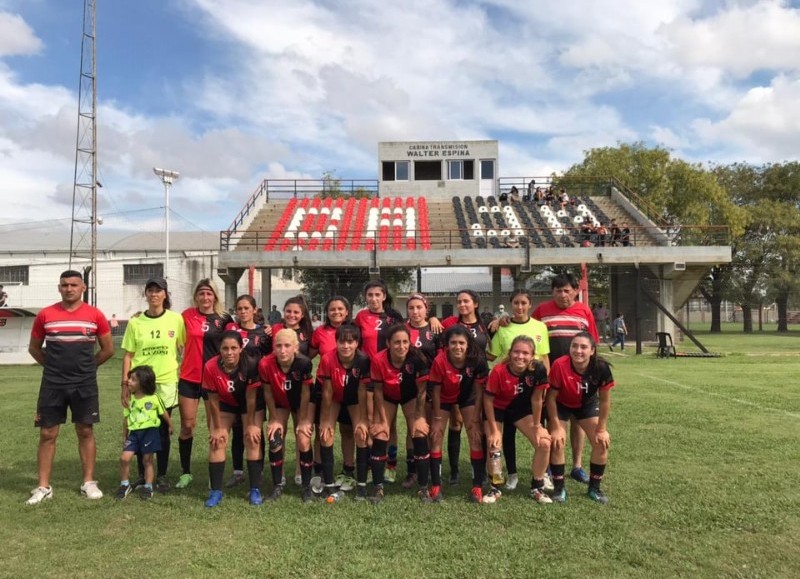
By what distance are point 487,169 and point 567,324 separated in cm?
2758

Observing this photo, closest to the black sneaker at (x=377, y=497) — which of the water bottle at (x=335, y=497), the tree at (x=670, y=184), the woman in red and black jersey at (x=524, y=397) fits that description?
the water bottle at (x=335, y=497)

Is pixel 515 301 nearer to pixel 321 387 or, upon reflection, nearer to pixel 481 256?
pixel 321 387

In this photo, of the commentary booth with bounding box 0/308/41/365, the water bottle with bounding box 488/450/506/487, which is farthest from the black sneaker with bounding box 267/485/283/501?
the commentary booth with bounding box 0/308/41/365

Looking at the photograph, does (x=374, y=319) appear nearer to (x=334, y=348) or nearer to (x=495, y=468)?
(x=334, y=348)

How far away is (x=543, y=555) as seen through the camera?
365 cm

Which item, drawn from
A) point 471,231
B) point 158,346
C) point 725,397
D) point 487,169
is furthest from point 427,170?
point 158,346

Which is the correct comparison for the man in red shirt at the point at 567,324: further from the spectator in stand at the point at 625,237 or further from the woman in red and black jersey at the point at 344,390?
the spectator in stand at the point at 625,237

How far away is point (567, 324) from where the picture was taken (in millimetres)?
5348

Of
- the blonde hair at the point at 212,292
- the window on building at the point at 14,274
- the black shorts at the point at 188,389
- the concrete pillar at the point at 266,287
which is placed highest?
the window on building at the point at 14,274

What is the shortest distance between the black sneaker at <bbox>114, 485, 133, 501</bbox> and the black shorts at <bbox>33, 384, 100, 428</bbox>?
59cm

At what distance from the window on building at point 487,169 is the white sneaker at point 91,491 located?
2885 cm

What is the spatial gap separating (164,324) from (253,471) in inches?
59.9

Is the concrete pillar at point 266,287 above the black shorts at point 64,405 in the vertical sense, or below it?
above

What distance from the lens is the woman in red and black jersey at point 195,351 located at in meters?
5.23
